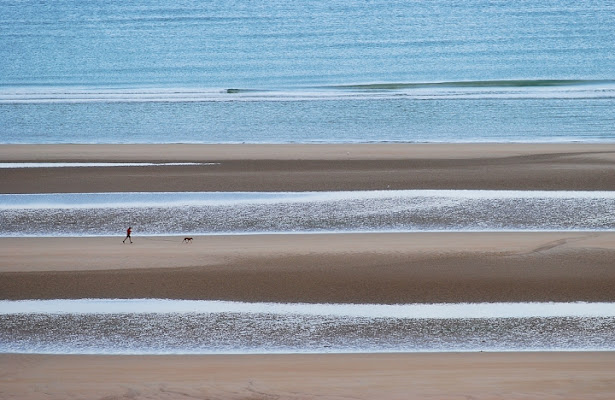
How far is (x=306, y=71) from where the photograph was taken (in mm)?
32562

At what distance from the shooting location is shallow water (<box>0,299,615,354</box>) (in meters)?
8.94

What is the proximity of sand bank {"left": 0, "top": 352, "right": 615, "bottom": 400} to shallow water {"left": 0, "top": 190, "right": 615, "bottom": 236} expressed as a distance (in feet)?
13.8

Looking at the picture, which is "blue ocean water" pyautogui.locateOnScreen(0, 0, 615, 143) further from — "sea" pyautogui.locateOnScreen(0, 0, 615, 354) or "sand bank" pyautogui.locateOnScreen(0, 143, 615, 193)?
"sand bank" pyautogui.locateOnScreen(0, 143, 615, 193)

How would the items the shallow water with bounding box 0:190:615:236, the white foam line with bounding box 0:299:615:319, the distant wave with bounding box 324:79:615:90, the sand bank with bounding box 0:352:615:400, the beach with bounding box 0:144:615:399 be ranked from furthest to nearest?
1. the distant wave with bounding box 324:79:615:90
2. the shallow water with bounding box 0:190:615:236
3. the white foam line with bounding box 0:299:615:319
4. the beach with bounding box 0:144:615:399
5. the sand bank with bounding box 0:352:615:400

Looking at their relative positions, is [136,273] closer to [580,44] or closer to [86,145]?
[86,145]

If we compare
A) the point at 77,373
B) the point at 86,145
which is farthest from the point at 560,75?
the point at 77,373

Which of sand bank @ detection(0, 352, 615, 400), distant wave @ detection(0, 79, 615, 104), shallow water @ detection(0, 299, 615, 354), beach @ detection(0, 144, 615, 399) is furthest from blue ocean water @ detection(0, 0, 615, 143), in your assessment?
sand bank @ detection(0, 352, 615, 400)

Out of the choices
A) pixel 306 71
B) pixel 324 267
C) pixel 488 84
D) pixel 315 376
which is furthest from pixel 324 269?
pixel 306 71

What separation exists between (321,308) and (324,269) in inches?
44.9

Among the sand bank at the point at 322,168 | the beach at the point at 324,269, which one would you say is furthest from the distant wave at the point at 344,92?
the beach at the point at 324,269

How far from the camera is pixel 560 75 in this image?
102 ft

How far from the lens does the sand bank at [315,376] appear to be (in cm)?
791

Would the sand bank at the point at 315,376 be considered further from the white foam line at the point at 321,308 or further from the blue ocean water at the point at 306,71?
the blue ocean water at the point at 306,71

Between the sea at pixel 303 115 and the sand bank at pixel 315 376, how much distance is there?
29 cm
